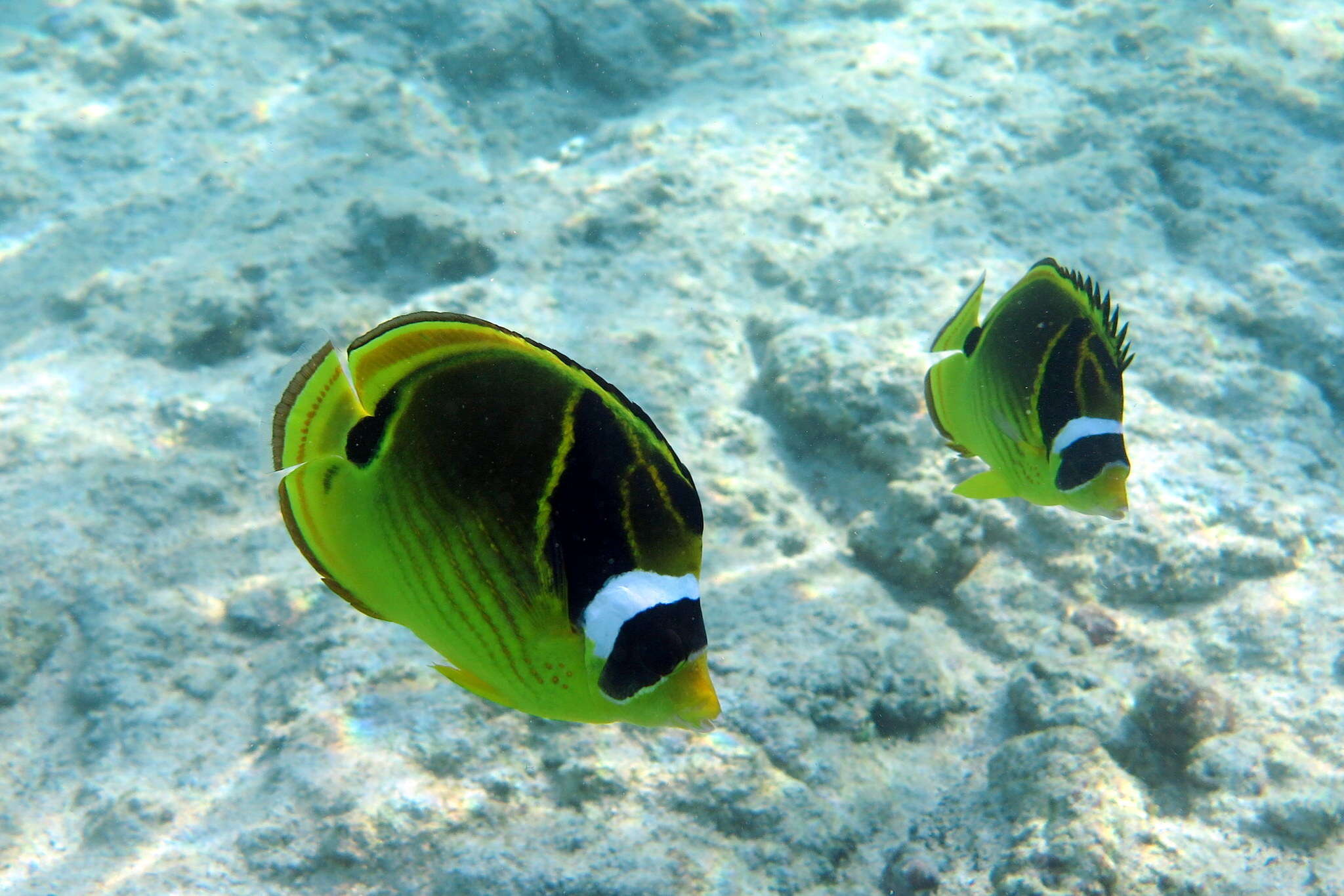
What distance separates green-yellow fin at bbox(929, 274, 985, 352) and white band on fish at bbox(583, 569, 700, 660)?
1161mm

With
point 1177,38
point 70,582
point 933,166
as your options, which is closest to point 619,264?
point 933,166

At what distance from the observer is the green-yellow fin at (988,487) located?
170 cm

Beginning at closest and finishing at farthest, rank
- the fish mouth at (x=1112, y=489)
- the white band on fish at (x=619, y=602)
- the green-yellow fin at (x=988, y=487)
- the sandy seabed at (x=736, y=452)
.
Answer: the white band on fish at (x=619, y=602) < the fish mouth at (x=1112, y=489) < the green-yellow fin at (x=988, y=487) < the sandy seabed at (x=736, y=452)

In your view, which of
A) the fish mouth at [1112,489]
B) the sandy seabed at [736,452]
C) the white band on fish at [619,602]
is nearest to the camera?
the white band on fish at [619,602]

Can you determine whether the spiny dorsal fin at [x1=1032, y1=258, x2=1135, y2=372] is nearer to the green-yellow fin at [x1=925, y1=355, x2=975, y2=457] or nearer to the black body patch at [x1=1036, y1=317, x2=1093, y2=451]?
the black body patch at [x1=1036, y1=317, x2=1093, y2=451]

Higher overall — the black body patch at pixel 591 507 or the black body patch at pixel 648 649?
the black body patch at pixel 591 507

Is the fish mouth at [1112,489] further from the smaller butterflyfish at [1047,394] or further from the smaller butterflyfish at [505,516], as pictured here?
the smaller butterflyfish at [505,516]

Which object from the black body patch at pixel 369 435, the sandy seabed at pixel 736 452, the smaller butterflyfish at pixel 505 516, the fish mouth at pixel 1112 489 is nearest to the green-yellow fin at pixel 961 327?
the fish mouth at pixel 1112 489

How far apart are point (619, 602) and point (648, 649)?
0.20ft

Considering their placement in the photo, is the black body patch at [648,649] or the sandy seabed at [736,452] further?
the sandy seabed at [736,452]

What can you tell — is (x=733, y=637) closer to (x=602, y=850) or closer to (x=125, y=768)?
(x=602, y=850)

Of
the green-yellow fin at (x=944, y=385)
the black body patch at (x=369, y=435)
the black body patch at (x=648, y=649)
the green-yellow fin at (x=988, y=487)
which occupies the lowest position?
the green-yellow fin at (x=988, y=487)

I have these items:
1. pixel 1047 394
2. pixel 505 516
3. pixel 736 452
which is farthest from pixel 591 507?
pixel 736 452

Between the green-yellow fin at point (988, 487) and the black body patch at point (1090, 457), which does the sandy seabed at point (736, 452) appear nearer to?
the green-yellow fin at point (988, 487)
